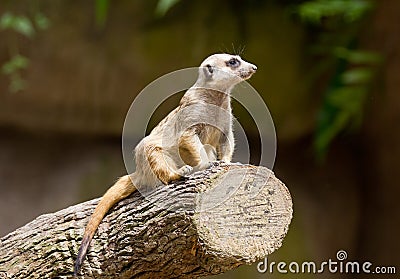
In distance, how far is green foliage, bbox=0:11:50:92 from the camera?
8.94 feet

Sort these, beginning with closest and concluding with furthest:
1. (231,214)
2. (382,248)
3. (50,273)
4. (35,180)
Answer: (231,214)
(50,273)
(382,248)
(35,180)

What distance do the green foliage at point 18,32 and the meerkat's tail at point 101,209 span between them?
4.83 ft

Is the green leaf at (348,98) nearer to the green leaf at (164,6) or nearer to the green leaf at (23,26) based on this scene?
the green leaf at (164,6)

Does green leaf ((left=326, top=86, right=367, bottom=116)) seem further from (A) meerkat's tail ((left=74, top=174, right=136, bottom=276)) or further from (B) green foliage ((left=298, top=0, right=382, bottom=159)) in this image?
(A) meerkat's tail ((left=74, top=174, right=136, bottom=276))

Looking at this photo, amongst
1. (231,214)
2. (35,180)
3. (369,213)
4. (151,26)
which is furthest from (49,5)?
(231,214)

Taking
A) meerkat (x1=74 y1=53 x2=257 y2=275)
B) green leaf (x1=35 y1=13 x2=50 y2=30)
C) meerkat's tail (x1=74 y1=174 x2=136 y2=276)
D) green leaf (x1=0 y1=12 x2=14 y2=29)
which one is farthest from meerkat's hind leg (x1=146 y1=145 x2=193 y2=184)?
green leaf (x1=35 y1=13 x2=50 y2=30)

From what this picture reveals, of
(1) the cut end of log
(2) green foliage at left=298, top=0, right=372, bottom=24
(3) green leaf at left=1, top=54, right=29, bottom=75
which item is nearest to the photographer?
(1) the cut end of log

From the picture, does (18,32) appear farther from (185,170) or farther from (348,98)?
(185,170)

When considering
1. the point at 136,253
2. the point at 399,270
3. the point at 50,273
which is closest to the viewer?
the point at 136,253

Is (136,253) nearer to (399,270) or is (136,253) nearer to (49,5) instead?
(399,270)

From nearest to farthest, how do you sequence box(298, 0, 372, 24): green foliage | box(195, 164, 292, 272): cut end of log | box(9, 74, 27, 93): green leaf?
box(195, 164, 292, 272): cut end of log, box(298, 0, 372, 24): green foliage, box(9, 74, 27, 93): green leaf

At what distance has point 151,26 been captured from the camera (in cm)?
290

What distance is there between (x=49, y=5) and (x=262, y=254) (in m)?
1.99

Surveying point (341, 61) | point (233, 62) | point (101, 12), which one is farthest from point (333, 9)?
point (233, 62)
